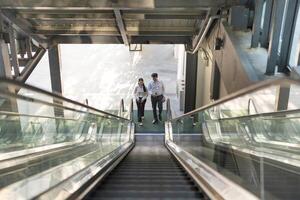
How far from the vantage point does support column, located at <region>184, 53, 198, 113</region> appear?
32.6 feet

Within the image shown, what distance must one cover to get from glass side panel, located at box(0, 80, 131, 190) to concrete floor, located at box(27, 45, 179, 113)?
8106 mm

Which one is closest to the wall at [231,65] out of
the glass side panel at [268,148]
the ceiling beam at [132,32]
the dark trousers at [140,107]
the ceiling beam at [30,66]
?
the glass side panel at [268,148]

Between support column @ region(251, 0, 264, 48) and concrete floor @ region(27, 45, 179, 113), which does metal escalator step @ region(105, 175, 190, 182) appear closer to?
support column @ region(251, 0, 264, 48)

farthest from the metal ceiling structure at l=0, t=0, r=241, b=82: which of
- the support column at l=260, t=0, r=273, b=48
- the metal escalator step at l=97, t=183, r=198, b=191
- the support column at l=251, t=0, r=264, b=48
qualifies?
the metal escalator step at l=97, t=183, r=198, b=191

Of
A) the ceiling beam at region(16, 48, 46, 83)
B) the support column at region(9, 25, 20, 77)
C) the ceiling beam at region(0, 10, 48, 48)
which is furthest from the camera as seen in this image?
the ceiling beam at region(16, 48, 46, 83)

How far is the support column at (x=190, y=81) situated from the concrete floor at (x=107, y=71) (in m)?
3.08

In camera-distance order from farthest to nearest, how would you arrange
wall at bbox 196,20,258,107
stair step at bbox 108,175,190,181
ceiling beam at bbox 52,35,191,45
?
ceiling beam at bbox 52,35,191,45, wall at bbox 196,20,258,107, stair step at bbox 108,175,190,181

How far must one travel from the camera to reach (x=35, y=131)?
3.53 meters

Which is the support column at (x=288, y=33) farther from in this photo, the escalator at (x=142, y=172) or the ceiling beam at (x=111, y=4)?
the ceiling beam at (x=111, y=4)

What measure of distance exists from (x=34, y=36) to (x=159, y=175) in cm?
530

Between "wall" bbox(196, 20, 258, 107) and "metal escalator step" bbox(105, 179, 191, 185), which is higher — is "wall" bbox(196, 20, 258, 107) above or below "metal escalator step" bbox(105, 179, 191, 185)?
above

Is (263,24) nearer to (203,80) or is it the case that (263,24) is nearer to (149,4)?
(149,4)

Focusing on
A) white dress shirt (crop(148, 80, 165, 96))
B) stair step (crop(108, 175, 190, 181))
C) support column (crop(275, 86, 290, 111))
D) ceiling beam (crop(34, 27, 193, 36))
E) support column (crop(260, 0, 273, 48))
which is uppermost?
ceiling beam (crop(34, 27, 193, 36))

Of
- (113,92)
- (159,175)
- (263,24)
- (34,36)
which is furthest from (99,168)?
(113,92)
